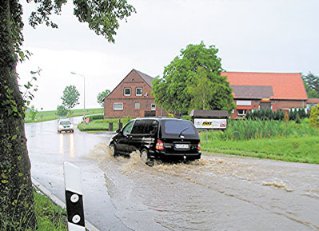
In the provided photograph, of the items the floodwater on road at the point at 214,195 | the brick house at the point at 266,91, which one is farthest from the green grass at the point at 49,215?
the brick house at the point at 266,91

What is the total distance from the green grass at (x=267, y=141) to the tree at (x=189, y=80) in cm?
2105

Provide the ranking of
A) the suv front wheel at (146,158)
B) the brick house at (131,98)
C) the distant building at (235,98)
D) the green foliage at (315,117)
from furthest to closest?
1. the distant building at (235,98)
2. the brick house at (131,98)
3. the green foliage at (315,117)
4. the suv front wheel at (146,158)

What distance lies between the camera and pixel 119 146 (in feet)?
52.8

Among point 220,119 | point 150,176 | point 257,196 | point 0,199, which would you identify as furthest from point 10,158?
point 220,119

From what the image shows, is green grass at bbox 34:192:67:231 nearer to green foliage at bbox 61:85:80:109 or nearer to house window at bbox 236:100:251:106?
house window at bbox 236:100:251:106

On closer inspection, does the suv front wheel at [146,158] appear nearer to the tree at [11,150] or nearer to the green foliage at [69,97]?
the tree at [11,150]

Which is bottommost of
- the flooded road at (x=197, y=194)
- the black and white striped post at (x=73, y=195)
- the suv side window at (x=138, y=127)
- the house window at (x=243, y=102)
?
the flooded road at (x=197, y=194)

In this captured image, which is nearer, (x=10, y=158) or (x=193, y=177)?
(x=10, y=158)

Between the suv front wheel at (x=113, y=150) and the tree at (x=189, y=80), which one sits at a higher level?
the tree at (x=189, y=80)

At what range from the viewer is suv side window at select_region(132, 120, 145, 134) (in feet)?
48.1

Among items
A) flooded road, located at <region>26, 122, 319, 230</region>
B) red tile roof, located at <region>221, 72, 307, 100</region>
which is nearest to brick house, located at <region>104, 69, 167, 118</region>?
red tile roof, located at <region>221, 72, 307, 100</region>

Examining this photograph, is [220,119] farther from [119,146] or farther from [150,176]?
[150,176]

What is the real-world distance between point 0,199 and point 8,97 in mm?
1212

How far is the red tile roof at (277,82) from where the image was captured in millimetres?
73938
